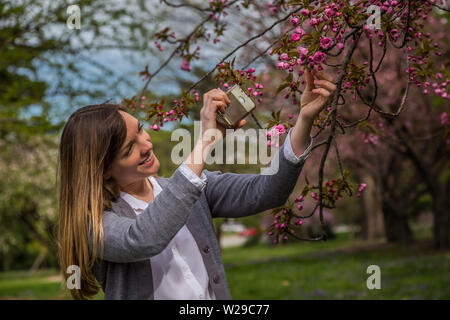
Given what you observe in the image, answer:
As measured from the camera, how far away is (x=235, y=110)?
162cm

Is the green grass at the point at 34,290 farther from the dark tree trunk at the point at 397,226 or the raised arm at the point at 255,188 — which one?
the dark tree trunk at the point at 397,226

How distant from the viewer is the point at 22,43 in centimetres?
826

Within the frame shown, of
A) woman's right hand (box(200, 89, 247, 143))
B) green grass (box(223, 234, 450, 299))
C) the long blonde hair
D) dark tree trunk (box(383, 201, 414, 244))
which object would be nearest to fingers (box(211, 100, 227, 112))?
Answer: woman's right hand (box(200, 89, 247, 143))

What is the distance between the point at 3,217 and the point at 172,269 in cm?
1741

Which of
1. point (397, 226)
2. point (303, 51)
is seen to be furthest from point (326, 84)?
point (397, 226)

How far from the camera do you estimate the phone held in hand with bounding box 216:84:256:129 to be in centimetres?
159

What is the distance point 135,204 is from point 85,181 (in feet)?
0.78

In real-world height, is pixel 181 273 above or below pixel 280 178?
below

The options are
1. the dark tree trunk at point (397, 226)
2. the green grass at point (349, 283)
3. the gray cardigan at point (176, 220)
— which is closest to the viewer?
the gray cardigan at point (176, 220)

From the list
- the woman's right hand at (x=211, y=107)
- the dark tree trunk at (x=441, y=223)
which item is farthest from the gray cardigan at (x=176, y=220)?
the dark tree trunk at (x=441, y=223)

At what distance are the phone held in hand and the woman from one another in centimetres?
4

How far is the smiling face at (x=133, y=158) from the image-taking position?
1.72 m

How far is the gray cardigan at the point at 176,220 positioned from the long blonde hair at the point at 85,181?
0.16 feet

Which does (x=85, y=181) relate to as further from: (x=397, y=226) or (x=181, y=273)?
(x=397, y=226)
